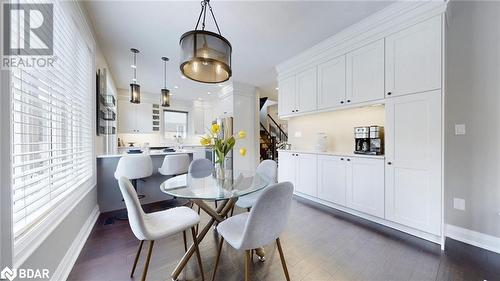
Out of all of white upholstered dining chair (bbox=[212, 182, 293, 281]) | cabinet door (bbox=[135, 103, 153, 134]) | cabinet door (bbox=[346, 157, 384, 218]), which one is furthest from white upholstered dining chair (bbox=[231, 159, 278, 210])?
cabinet door (bbox=[135, 103, 153, 134])

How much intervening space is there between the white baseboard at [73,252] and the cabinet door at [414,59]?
153 inches

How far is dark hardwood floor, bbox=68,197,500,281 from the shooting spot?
1.60 metres

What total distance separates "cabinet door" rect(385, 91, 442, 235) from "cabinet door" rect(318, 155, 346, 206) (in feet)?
1.97

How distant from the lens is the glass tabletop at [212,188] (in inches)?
59.9

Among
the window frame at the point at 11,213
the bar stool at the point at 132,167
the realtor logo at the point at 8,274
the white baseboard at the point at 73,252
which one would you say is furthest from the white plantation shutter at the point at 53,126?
the white baseboard at the point at 73,252

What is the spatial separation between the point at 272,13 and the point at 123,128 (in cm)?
573

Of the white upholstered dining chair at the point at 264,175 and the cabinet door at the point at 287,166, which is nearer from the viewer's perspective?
the white upholstered dining chair at the point at 264,175

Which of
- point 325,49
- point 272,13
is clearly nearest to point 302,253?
point 272,13

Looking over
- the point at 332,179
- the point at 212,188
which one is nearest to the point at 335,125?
the point at 332,179

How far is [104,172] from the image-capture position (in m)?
2.93

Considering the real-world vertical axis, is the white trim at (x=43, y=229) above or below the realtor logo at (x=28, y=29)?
below

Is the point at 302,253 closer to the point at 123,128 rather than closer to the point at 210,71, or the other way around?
the point at 210,71

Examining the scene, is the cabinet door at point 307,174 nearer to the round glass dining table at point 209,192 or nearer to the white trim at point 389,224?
the white trim at point 389,224

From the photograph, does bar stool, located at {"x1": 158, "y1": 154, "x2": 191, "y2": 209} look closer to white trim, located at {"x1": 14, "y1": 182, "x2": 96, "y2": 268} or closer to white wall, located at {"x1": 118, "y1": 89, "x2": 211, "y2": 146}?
white trim, located at {"x1": 14, "y1": 182, "x2": 96, "y2": 268}
